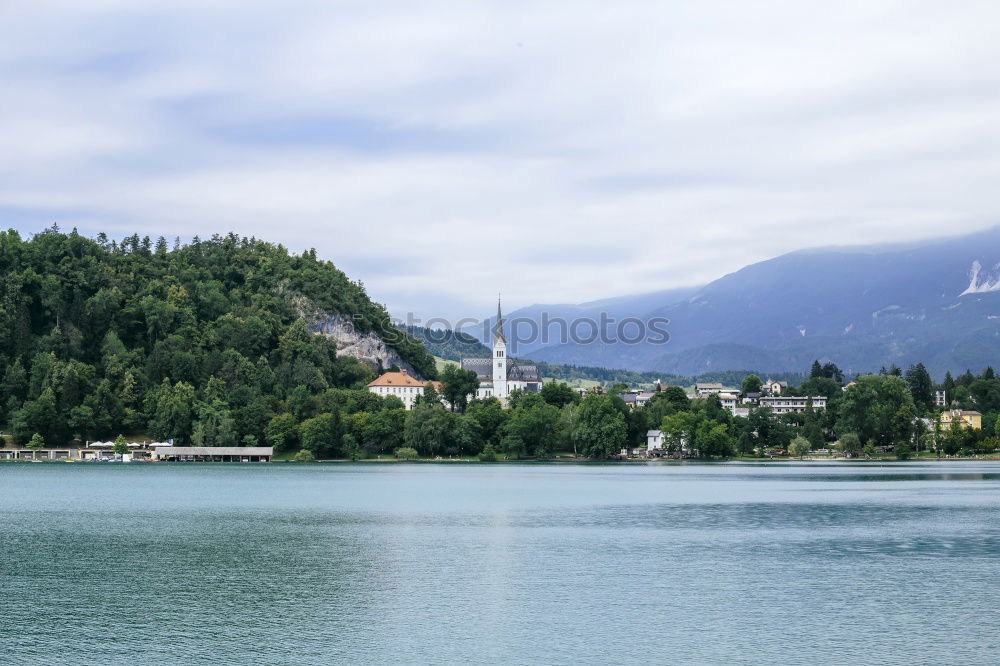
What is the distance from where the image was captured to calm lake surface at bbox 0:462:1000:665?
30484 millimetres

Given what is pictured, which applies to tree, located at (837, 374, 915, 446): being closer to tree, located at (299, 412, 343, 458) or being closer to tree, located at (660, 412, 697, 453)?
tree, located at (660, 412, 697, 453)

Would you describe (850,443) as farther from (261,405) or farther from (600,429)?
(261,405)

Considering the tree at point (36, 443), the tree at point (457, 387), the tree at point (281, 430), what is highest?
the tree at point (457, 387)

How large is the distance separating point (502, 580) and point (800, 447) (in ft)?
460

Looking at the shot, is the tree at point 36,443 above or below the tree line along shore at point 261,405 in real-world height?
below

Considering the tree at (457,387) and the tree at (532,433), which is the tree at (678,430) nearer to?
→ the tree at (532,433)

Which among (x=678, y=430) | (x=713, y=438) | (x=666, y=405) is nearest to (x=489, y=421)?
(x=666, y=405)

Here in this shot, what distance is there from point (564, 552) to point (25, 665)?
25.9m

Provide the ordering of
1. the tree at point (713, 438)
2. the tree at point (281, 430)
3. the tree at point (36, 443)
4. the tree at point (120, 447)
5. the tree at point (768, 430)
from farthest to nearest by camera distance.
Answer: the tree at point (768, 430) < the tree at point (281, 430) < the tree at point (120, 447) < the tree at point (36, 443) < the tree at point (713, 438)

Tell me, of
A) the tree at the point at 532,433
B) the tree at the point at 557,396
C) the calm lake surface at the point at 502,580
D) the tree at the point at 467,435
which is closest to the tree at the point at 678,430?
the tree at the point at 532,433

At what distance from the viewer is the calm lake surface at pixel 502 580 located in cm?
3048

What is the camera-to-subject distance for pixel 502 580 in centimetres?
4116

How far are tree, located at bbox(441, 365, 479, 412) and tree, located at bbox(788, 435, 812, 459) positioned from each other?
55.7 meters

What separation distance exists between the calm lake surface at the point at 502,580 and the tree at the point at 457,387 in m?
109
